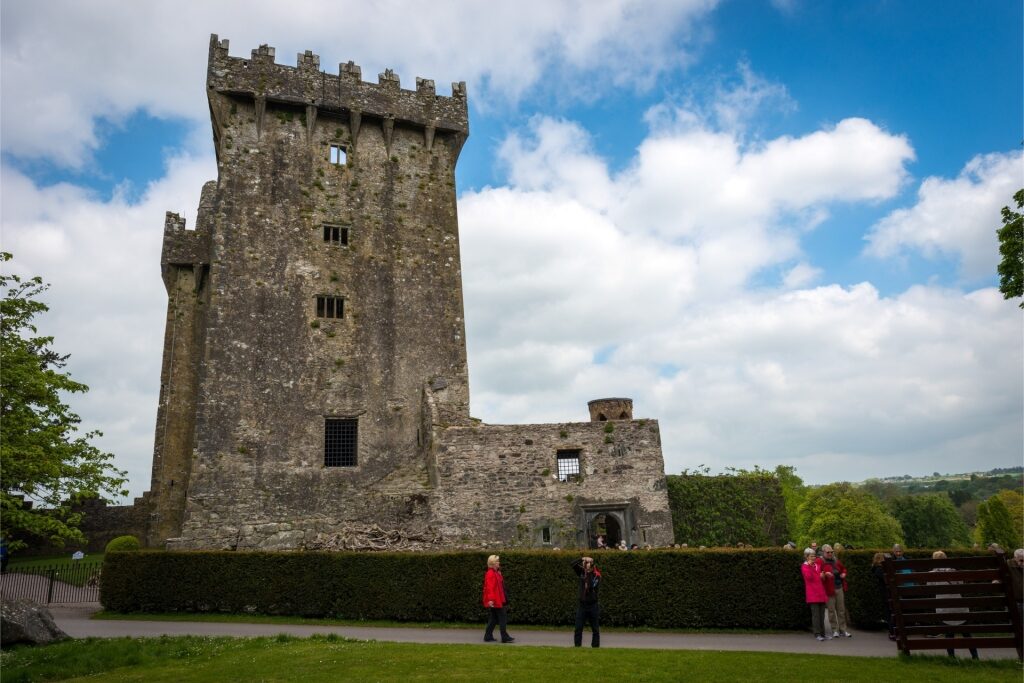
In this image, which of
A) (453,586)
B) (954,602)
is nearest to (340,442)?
(453,586)

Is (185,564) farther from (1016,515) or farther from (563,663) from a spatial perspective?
(1016,515)

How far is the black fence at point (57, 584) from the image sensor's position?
20.3 meters

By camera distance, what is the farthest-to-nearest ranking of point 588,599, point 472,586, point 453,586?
point 453,586 < point 472,586 < point 588,599

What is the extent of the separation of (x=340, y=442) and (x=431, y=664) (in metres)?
14.5

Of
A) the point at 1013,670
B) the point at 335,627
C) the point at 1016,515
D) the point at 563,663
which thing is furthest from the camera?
the point at 1016,515

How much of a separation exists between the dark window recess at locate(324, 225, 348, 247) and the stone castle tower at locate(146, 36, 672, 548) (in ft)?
0.29

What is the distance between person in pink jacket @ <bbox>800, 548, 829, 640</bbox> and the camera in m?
13.5

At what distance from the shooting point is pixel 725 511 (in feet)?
76.4

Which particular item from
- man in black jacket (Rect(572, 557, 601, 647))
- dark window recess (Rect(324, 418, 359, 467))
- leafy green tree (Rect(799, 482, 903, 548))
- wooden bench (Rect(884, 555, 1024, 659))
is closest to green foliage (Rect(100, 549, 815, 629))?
man in black jacket (Rect(572, 557, 601, 647))

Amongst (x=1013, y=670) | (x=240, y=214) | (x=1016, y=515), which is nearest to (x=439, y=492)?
(x=240, y=214)

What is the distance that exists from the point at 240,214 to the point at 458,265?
838 cm

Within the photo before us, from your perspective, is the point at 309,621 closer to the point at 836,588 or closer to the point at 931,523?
the point at 836,588

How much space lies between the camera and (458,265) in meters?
26.7

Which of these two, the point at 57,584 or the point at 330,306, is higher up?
the point at 330,306
